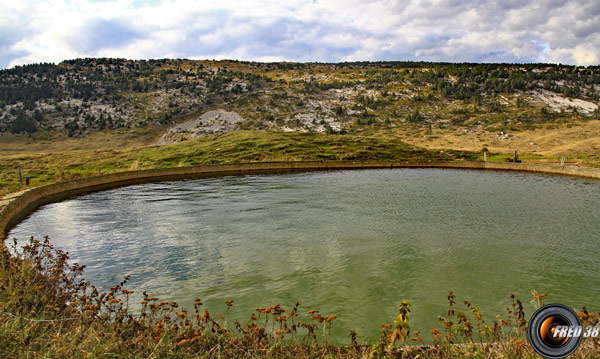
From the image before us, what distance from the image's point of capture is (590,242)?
674 inches

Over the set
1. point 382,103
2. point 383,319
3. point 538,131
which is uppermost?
point 382,103

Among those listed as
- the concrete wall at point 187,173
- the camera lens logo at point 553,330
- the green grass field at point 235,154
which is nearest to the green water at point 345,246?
the concrete wall at point 187,173

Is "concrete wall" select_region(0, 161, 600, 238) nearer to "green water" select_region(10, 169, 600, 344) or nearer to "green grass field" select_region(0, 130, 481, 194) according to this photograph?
"green water" select_region(10, 169, 600, 344)

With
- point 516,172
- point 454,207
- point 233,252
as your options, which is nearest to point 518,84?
point 516,172

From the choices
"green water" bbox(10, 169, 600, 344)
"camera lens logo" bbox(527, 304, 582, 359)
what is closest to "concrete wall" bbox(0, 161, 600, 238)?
"green water" bbox(10, 169, 600, 344)

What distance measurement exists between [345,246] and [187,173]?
109ft

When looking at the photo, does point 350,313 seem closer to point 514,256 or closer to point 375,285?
point 375,285

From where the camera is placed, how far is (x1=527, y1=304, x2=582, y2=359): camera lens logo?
4539mm

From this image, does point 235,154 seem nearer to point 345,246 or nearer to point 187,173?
point 187,173

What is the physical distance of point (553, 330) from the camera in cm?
464

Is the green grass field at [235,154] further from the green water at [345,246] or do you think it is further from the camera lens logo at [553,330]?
the camera lens logo at [553,330]

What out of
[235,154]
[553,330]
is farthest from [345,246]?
[235,154]

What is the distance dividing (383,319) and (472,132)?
3093 inches

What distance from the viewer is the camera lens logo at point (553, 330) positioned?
4539 millimetres
